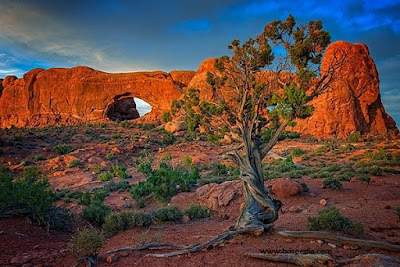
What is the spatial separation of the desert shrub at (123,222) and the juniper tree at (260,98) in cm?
308

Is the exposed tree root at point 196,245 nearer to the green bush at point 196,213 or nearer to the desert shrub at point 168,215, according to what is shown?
the desert shrub at point 168,215

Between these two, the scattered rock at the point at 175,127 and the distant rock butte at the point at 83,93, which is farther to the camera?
the distant rock butte at the point at 83,93

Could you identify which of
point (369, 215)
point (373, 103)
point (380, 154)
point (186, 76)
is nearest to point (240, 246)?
point (369, 215)

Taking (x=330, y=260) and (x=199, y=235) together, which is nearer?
(x=330, y=260)

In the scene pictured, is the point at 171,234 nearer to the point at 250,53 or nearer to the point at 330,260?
the point at 330,260

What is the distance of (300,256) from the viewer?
13.0 feet

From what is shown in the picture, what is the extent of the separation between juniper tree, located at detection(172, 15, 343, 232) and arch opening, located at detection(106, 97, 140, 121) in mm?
41019

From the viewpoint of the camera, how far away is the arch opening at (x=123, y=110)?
46878mm

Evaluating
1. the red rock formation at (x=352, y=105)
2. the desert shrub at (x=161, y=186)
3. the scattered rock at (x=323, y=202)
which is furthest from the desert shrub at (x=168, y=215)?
the red rock formation at (x=352, y=105)

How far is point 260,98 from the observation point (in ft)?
23.9

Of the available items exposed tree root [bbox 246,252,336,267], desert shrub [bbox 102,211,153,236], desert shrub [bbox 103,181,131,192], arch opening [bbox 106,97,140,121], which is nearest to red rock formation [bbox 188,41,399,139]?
desert shrub [bbox 103,181,131,192]

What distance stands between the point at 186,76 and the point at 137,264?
43889 mm

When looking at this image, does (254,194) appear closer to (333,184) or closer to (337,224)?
(337,224)

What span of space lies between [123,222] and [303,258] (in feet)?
17.0
